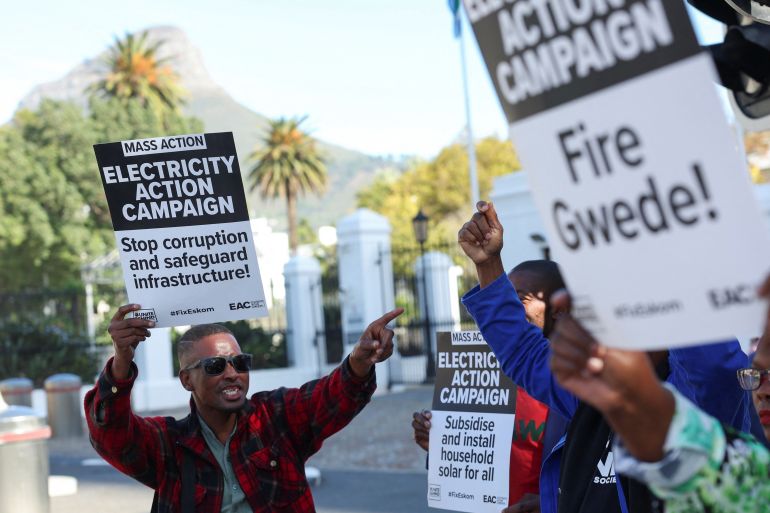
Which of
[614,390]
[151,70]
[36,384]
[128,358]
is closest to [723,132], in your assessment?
[614,390]

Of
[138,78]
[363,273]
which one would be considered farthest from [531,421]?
[138,78]

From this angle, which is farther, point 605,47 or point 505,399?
point 505,399

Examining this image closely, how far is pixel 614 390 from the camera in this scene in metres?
1.91

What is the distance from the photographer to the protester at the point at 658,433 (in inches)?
75.5

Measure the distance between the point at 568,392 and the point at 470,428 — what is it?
1292 mm

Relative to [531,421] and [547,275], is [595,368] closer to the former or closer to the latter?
[547,275]

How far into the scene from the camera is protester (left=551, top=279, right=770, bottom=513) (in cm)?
192

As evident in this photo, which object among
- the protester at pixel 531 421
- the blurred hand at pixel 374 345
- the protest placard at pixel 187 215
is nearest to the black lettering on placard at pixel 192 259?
the protest placard at pixel 187 215

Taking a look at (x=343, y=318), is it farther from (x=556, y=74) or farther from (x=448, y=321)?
(x=556, y=74)

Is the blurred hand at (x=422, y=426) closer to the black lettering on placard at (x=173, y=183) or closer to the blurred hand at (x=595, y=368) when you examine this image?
the black lettering on placard at (x=173, y=183)

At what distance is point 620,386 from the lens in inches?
75.2

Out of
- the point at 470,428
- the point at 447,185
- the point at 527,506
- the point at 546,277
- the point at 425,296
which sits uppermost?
the point at 447,185

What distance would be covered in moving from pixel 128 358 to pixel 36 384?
67.1 feet

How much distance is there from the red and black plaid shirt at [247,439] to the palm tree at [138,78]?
52508 millimetres
